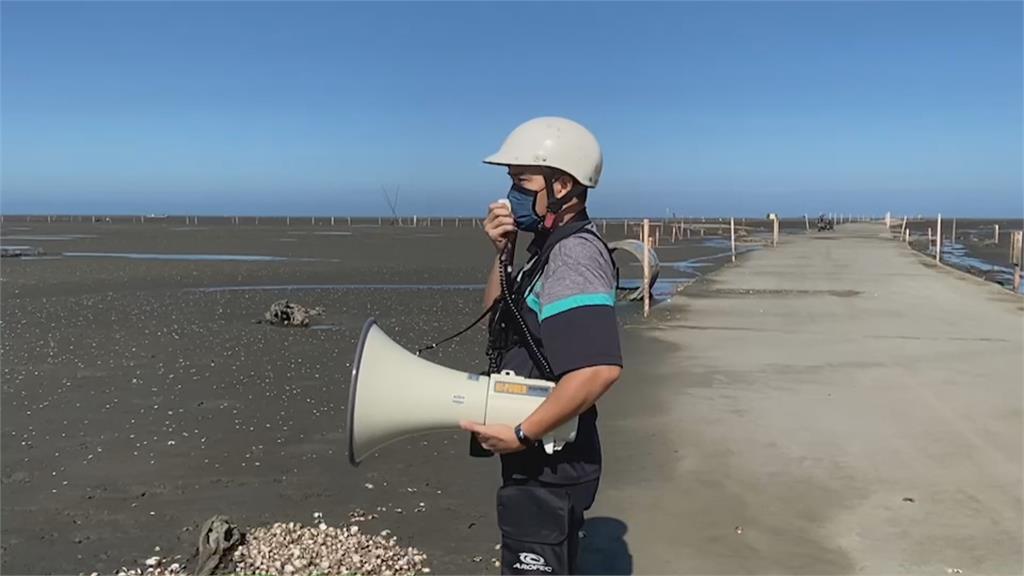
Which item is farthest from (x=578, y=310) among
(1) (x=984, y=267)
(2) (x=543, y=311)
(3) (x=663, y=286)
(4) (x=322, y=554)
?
(1) (x=984, y=267)

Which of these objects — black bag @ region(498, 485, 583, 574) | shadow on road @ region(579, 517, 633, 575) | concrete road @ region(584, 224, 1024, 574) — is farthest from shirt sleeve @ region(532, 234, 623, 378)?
concrete road @ region(584, 224, 1024, 574)

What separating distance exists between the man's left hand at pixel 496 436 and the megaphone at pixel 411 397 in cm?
3

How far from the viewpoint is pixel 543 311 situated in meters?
2.69

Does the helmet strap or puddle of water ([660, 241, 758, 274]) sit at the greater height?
the helmet strap

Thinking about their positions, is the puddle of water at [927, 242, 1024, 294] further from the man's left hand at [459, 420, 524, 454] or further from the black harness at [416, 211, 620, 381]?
the man's left hand at [459, 420, 524, 454]

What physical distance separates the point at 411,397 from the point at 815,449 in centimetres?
435

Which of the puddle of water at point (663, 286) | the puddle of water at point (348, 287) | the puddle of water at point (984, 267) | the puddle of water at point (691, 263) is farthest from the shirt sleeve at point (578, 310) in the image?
the puddle of water at point (691, 263)

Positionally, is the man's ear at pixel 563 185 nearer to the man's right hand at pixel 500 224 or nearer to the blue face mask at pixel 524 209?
the blue face mask at pixel 524 209

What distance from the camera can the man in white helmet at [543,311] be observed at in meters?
2.68

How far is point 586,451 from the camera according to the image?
2.93 metres

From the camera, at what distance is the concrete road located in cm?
454

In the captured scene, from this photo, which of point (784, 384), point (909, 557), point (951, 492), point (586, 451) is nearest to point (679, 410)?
point (784, 384)

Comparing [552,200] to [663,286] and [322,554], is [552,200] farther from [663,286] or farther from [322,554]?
[663,286]

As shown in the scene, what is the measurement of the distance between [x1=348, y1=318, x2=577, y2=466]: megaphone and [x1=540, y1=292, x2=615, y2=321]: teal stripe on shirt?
261 millimetres
